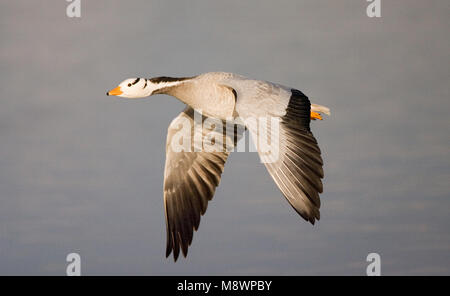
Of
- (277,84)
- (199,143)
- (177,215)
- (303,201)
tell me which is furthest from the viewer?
(199,143)

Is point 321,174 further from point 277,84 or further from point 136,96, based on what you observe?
point 136,96

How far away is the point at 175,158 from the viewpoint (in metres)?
12.0

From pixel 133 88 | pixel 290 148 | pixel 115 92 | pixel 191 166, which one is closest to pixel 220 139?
pixel 191 166

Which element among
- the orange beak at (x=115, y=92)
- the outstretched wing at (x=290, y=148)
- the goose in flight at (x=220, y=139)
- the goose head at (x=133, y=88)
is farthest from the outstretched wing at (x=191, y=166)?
the outstretched wing at (x=290, y=148)

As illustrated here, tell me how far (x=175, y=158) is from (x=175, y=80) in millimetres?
1735

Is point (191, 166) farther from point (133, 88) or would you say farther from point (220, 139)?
point (133, 88)

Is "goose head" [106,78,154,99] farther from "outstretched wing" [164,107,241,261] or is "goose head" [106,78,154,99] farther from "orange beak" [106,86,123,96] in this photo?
"outstretched wing" [164,107,241,261]

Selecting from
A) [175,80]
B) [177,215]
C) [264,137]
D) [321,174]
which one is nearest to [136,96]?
[175,80]

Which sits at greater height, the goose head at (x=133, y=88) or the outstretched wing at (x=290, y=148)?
the goose head at (x=133, y=88)

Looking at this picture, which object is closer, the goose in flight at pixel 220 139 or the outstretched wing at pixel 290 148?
the outstretched wing at pixel 290 148

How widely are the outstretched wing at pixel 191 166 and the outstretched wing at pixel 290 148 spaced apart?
2306mm

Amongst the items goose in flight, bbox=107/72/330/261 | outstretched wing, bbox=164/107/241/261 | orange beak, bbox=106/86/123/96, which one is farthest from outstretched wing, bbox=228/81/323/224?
orange beak, bbox=106/86/123/96

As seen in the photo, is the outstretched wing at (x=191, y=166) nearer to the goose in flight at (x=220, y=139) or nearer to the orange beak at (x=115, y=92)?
the goose in flight at (x=220, y=139)

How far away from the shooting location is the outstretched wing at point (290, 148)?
861 centimetres
